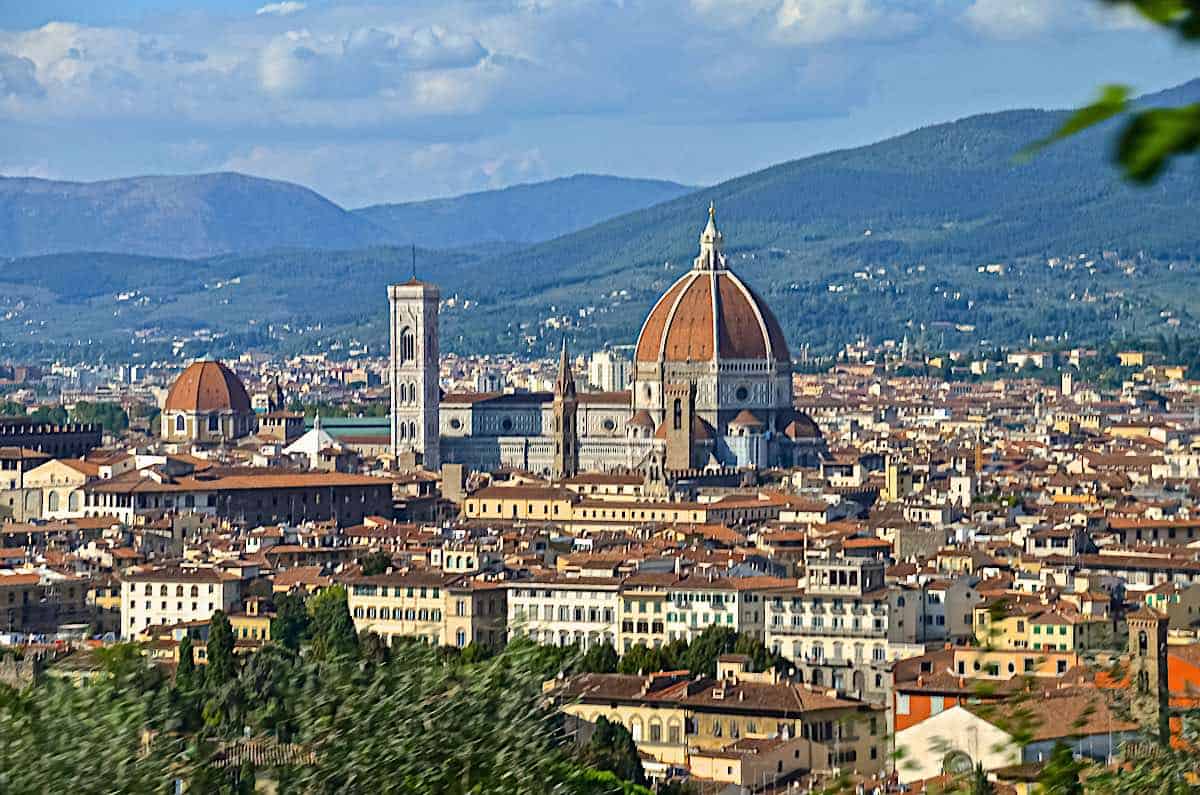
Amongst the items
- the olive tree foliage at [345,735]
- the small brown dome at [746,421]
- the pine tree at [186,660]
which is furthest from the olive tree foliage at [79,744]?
the small brown dome at [746,421]

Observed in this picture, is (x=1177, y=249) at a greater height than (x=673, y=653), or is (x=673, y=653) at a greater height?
(x=1177, y=249)

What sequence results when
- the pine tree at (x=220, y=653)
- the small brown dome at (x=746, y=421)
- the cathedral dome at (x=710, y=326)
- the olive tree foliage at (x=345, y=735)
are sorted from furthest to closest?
the cathedral dome at (x=710, y=326) < the small brown dome at (x=746, y=421) < the pine tree at (x=220, y=653) < the olive tree foliage at (x=345, y=735)

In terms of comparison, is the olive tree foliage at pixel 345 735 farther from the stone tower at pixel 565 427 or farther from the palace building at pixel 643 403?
the palace building at pixel 643 403

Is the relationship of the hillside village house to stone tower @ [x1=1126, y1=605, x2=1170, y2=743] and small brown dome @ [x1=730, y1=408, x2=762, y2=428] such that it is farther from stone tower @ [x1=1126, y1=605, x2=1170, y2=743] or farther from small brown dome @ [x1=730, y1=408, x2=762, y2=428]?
small brown dome @ [x1=730, y1=408, x2=762, y2=428]

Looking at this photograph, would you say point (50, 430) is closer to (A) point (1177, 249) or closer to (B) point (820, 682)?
(B) point (820, 682)

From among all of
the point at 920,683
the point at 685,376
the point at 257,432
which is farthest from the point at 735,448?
the point at 920,683

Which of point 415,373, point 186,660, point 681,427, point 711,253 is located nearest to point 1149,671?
point 186,660

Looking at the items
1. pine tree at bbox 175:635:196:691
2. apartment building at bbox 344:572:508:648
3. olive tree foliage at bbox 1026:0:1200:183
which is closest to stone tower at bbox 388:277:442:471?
apartment building at bbox 344:572:508:648
